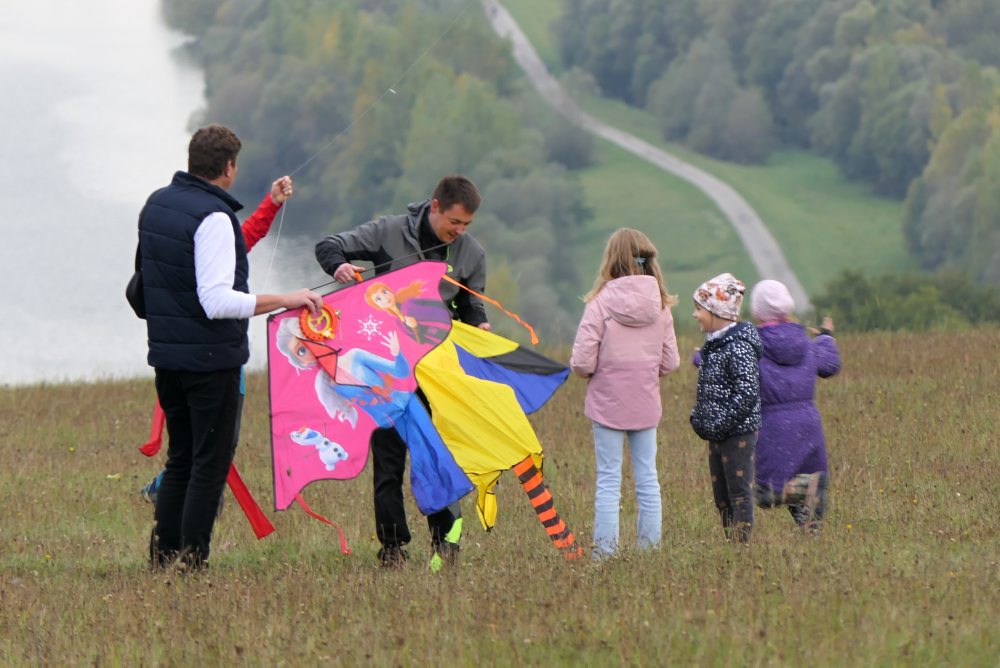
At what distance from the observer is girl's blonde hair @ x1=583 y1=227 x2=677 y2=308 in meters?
6.70

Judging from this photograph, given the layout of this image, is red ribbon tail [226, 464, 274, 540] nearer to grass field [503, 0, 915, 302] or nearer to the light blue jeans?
the light blue jeans

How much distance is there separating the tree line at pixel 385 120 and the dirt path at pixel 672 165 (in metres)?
12.3

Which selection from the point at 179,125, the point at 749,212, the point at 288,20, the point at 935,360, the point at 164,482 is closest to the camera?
the point at 164,482

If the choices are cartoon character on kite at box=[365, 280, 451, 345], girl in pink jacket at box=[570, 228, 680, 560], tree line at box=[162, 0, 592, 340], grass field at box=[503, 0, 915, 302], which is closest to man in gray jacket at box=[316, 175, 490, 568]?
cartoon character on kite at box=[365, 280, 451, 345]

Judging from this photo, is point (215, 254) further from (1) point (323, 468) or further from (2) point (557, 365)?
(2) point (557, 365)

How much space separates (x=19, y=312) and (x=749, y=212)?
5706 cm

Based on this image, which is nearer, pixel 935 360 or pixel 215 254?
pixel 215 254

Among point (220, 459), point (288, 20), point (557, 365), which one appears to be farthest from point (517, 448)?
point (288, 20)

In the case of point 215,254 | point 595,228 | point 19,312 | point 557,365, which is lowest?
point 557,365

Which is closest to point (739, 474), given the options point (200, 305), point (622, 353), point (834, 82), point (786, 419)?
point (786, 419)

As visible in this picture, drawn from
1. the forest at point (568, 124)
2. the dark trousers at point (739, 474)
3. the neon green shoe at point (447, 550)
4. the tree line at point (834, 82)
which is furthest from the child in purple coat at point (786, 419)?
the tree line at point (834, 82)

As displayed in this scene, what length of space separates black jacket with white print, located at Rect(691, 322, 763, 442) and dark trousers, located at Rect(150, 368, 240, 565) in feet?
7.65

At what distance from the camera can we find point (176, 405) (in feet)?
20.7

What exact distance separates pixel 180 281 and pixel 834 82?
372ft
